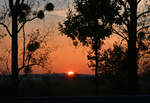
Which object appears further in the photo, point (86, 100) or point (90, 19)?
point (90, 19)

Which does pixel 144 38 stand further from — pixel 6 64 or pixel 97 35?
pixel 6 64

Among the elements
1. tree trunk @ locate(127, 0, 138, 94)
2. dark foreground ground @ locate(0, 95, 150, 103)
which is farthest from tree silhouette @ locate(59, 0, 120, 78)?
dark foreground ground @ locate(0, 95, 150, 103)

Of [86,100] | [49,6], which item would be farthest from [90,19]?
[86,100]

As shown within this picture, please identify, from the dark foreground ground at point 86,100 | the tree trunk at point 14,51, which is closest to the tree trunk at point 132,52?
the tree trunk at point 14,51

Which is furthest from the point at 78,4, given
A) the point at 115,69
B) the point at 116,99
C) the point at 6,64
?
the point at 116,99

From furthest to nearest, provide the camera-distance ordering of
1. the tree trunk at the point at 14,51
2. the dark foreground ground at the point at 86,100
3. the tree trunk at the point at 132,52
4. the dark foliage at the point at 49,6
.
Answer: the dark foliage at the point at 49,6
the tree trunk at the point at 132,52
the tree trunk at the point at 14,51
the dark foreground ground at the point at 86,100

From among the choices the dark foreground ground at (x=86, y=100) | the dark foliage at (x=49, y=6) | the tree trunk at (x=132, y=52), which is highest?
the dark foliage at (x=49, y=6)

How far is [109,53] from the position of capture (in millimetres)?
24047

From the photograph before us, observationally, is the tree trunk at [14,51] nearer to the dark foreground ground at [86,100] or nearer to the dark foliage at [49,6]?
the dark foliage at [49,6]

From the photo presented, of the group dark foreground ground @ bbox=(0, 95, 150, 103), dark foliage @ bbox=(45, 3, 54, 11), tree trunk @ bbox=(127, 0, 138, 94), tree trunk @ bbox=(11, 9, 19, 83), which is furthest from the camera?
dark foliage @ bbox=(45, 3, 54, 11)

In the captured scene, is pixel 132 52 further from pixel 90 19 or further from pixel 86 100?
pixel 86 100

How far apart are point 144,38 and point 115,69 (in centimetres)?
470

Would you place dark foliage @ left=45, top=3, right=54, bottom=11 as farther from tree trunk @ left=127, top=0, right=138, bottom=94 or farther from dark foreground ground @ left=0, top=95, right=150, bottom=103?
dark foreground ground @ left=0, top=95, right=150, bottom=103

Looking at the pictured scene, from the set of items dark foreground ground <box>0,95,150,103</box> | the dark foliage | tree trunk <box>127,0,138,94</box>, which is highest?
the dark foliage
